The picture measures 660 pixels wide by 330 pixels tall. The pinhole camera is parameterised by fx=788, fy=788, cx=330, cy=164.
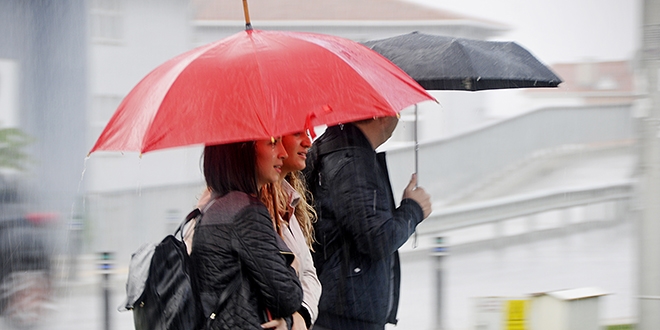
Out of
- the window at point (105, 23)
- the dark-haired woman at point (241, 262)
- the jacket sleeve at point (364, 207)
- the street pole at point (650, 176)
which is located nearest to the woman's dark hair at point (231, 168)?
the dark-haired woman at point (241, 262)

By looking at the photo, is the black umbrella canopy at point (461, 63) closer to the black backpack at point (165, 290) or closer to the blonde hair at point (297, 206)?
the blonde hair at point (297, 206)

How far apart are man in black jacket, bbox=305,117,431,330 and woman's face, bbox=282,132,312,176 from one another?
299 mm

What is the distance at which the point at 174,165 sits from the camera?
1202 cm

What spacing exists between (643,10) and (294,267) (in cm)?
298

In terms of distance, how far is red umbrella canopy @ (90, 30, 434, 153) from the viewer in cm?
221

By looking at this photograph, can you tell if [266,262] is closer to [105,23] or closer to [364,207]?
[364,207]

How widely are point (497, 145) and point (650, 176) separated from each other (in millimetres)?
10080

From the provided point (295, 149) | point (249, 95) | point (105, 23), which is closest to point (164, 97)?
point (249, 95)

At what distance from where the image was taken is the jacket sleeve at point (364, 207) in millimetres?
2881

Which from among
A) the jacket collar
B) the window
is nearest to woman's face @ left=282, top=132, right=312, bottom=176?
the jacket collar

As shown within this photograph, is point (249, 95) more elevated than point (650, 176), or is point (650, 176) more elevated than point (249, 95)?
point (249, 95)

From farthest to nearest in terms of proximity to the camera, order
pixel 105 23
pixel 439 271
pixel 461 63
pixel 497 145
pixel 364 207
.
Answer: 1. pixel 497 145
2. pixel 105 23
3. pixel 439 271
4. pixel 461 63
5. pixel 364 207

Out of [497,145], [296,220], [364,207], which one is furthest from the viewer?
[497,145]

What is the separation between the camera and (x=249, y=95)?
2262 mm
